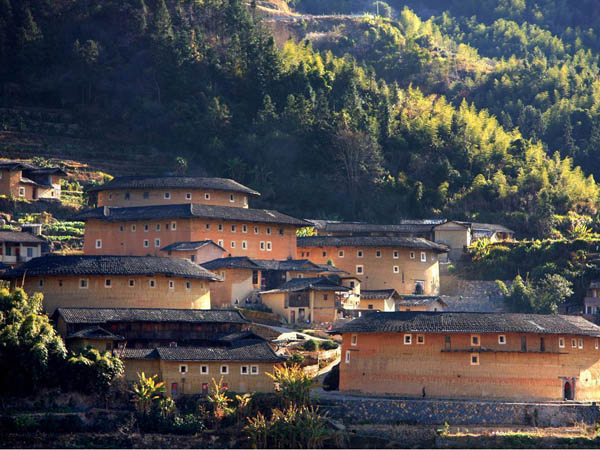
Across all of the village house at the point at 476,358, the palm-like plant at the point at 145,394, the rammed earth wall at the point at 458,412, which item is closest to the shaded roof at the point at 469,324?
the village house at the point at 476,358

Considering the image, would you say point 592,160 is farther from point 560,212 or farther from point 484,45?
point 484,45

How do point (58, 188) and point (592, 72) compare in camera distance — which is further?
point (592, 72)

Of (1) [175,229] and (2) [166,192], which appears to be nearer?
(1) [175,229]

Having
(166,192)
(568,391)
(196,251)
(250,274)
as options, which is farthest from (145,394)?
(166,192)

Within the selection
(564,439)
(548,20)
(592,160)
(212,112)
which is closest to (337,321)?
(564,439)

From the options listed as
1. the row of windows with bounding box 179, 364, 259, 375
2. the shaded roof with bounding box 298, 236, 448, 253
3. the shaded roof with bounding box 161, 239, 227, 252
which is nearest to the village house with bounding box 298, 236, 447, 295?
the shaded roof with bounding box 298, 236, 448, 253

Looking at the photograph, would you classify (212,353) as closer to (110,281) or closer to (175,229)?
(110,281)

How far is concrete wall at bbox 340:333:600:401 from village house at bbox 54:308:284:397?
4.67 meters

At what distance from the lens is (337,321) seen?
6438 centimetres

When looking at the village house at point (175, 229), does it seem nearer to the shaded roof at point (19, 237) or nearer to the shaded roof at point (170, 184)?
the shaded roof at point (170, 184)

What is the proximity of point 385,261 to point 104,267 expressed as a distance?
65.0 ft

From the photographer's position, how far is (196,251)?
2657 inches

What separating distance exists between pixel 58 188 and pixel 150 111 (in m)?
16.9

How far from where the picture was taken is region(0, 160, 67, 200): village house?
77.4 m
